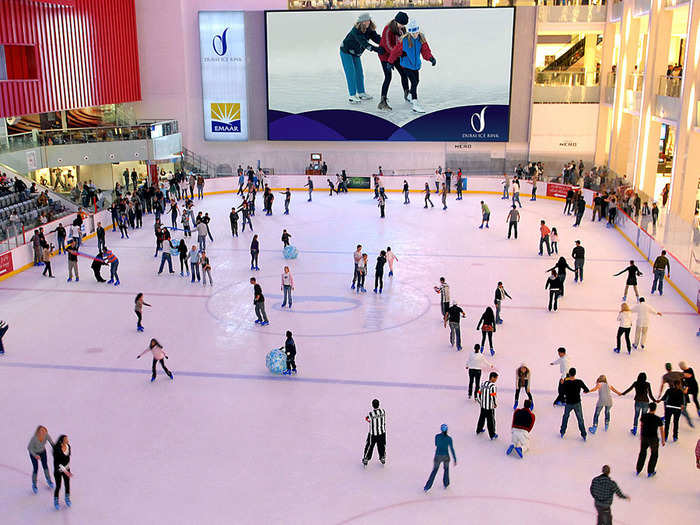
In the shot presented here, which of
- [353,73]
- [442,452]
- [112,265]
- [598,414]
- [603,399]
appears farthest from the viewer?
[353,73]

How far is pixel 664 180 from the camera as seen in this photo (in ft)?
131

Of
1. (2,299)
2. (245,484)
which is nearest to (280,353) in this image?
(245,484)

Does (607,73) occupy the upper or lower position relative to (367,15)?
lower

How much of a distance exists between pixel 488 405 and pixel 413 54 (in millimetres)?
32920

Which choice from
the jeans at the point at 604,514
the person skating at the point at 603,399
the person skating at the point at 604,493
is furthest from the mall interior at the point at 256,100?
the jeans at the point at 604,514

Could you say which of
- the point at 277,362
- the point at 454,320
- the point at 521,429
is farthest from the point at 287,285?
the point at 521,429

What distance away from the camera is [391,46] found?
40.9 meters

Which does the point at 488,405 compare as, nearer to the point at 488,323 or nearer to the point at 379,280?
the point at 488,323

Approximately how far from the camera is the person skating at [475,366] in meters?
12.9

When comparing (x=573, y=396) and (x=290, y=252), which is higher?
(x=573, y=396)

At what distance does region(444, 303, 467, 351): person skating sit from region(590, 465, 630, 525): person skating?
649 cm

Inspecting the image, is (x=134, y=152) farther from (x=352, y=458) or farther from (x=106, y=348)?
(x=352, y=458)

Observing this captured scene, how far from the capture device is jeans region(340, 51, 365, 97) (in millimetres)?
41812

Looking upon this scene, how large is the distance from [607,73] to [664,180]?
22.6 ft
